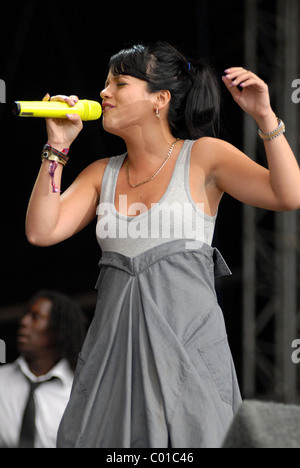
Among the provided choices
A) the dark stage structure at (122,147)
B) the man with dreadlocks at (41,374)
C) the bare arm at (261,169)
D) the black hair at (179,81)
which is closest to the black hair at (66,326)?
the man with dreadlocks at (41,374)

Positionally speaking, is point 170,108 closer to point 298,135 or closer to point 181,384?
point 181,384

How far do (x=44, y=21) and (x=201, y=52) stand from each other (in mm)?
934

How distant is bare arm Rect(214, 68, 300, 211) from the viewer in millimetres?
1696

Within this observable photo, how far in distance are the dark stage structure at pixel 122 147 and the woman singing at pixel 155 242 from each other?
177 centimetres

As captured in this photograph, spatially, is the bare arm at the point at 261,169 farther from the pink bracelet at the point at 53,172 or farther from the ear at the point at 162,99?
the pink bracelet at the point at 53,172

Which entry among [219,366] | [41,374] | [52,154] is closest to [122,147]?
[41,374]

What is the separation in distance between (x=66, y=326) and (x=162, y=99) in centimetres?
146

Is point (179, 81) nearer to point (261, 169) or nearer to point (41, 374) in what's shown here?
point (261, 169)

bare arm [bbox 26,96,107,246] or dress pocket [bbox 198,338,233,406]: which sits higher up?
bare arm [bbox 26,96,107,246]

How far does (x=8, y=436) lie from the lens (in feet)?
8.93

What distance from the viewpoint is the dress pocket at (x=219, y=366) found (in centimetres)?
170

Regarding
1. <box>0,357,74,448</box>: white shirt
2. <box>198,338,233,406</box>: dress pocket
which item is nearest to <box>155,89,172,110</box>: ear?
<box>198,338,233,406</box>: dress pocket

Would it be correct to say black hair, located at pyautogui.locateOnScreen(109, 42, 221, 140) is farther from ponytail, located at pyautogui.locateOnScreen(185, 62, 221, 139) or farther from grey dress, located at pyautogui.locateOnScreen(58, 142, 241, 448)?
grey dress, located at pyautogui.locateOnScreen(58, 142, 241, 448)

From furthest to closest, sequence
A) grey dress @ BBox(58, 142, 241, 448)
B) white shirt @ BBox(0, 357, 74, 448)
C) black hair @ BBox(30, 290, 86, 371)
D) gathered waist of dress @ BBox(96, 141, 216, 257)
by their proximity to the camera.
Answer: black hair @ BBox(30, 290, 86, 371) → white shirt @ BBox(0, 357, 74, 448) → gathered waist of dress @ BBox(96, 141, 216, 257) → grey dress @ BBox(58, 142, 241, 448)
